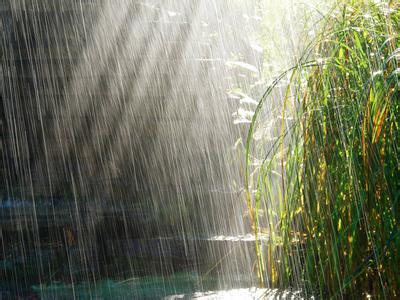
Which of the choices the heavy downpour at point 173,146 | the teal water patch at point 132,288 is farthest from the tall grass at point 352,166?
the teal water patch at point 132,288

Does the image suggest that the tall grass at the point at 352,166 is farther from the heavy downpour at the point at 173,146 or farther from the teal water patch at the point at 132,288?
the teal water patch at the point at 132,288

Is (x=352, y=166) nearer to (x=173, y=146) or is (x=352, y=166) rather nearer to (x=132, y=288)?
(x=132, y=288)

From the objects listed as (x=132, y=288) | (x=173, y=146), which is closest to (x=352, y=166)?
(x=132, y=288)

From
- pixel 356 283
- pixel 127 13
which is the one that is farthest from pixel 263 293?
pixel 127 13

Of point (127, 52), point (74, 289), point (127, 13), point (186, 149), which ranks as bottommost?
point (74, 289)

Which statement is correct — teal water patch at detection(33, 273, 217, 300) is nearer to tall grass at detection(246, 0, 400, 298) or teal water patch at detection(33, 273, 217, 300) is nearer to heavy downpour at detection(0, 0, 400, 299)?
heavy downpour at detection(0, 0, 400, 299)

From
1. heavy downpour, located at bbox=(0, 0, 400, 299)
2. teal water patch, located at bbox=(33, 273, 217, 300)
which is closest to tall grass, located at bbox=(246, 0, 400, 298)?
heavy downpour, located at bbox=(0, 0, 400, 299)

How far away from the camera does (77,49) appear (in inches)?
298

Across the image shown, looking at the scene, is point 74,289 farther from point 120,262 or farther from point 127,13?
point 127,13

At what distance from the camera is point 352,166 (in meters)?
1.69

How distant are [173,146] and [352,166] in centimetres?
615

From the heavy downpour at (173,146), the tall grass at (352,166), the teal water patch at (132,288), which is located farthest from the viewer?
the teal water patch at (132,288)

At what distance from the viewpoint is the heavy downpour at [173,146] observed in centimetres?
179

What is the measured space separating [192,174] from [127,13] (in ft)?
7.11
